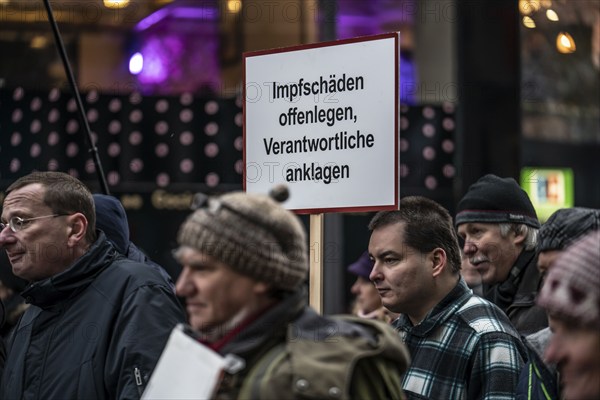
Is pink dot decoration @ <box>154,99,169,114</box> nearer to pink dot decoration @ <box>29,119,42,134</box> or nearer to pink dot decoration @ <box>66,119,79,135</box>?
pink dot decoration @ <box>66,119,79,135</box>

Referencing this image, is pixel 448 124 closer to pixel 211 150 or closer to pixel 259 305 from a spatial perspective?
pixel 211 150

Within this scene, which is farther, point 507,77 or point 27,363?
point 507,77

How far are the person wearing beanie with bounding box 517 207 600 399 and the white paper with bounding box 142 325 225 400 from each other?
1.16 m

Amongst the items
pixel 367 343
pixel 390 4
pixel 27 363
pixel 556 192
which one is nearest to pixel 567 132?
pixel 556 192

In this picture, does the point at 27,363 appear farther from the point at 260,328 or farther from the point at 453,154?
the point at 453,154

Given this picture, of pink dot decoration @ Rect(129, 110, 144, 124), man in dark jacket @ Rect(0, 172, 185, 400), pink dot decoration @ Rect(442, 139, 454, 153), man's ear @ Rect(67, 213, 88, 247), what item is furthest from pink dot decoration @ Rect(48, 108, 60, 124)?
man's ear @ Rect(67, 213, 88, 247)

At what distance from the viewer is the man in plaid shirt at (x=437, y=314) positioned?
4270 mm

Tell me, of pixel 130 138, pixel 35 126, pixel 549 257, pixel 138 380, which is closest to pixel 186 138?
pixel 130 138

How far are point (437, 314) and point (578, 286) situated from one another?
1867mm

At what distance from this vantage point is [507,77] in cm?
1085

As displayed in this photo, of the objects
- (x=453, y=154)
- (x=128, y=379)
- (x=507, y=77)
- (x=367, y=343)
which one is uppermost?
(x=507, y=77)

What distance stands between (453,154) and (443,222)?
5543mm

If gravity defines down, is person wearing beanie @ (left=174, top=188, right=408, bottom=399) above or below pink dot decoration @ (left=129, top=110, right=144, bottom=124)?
below

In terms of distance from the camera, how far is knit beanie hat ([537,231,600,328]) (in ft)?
8.54
